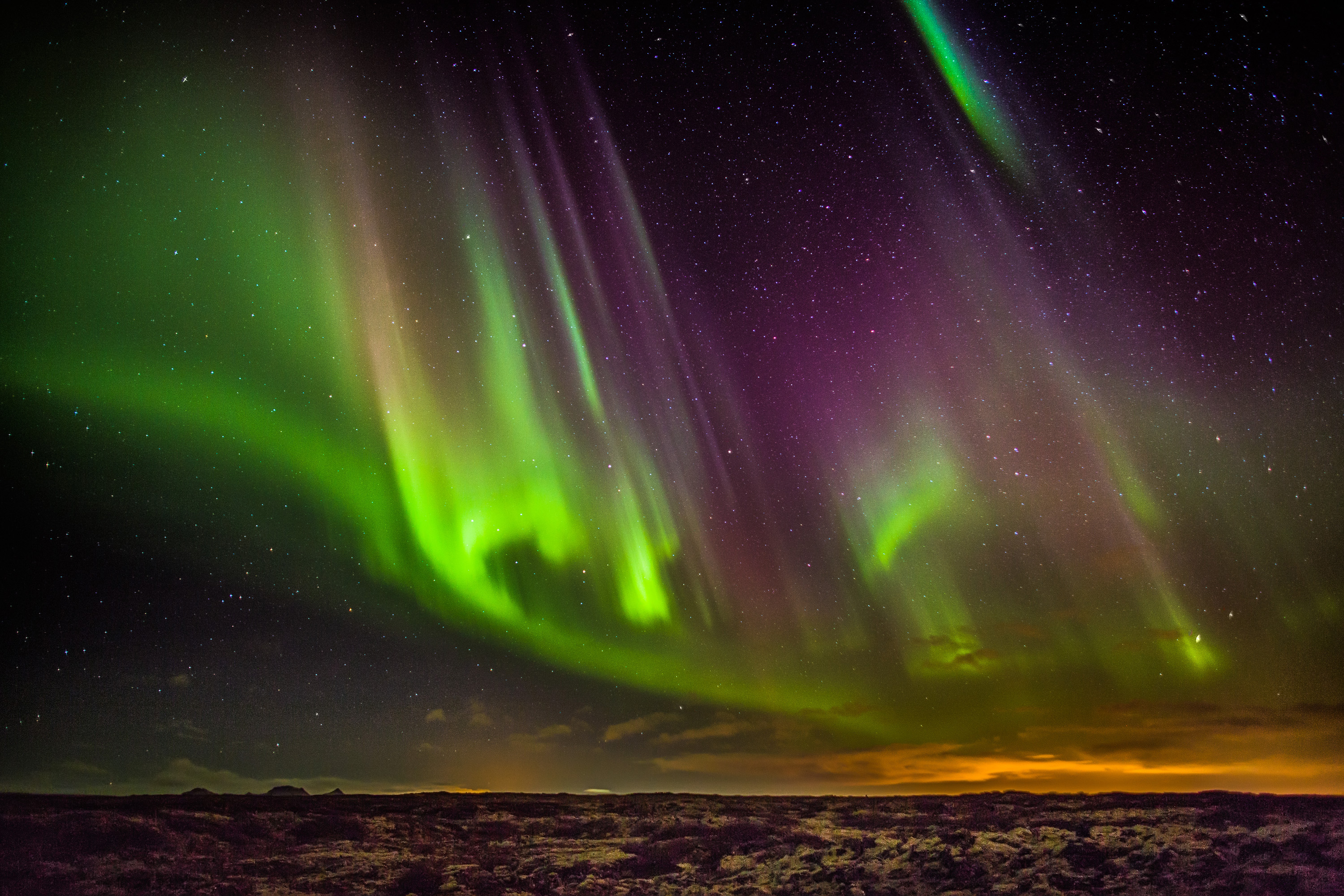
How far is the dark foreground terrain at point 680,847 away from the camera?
12531mm

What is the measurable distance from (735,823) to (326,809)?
6.91m

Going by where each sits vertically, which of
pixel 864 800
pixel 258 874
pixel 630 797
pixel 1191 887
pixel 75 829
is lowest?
pixel 1191 887

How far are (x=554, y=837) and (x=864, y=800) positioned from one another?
18.4ft

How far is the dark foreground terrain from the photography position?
41.1ft

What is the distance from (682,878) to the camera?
13422mm

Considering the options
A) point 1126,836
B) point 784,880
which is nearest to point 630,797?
point 784,880

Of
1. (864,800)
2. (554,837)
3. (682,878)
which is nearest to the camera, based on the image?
(682,878)

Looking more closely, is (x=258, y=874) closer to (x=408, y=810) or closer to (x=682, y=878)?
(x=408, y=810)

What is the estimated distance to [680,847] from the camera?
46.5 feet

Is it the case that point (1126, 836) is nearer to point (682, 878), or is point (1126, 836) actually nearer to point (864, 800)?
point (864, 800)

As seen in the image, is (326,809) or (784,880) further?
(326,809)

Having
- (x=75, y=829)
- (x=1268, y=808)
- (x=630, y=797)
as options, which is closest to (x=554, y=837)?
(x=630, y=797)

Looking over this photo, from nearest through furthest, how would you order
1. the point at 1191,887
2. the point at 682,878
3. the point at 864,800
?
1. the point at 1191,887
2. the point at 682,878
3. the point at 864,800

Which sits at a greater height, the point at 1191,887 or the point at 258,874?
the point at 258,874
